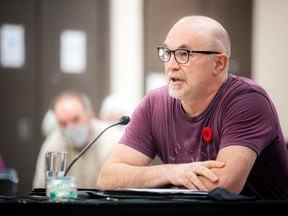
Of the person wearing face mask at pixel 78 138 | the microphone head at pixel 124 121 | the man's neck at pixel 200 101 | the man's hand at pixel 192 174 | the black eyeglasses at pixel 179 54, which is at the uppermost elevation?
the black eyeglasses at pixel 179 54

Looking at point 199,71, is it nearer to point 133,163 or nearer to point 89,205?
point 133,163

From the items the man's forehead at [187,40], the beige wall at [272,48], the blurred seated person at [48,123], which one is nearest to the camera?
the man's forehead at [187,40]

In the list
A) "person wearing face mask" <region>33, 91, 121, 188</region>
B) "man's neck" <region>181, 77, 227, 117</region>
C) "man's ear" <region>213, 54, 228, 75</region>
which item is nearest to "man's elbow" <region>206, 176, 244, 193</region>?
"man's neck" <region>181, 77, 227, 117</region>

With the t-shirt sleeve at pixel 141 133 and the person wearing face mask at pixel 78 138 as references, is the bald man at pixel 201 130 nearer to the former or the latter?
the t-shirt sleeve at pixel 141 133

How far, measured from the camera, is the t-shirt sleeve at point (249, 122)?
8.36 feet

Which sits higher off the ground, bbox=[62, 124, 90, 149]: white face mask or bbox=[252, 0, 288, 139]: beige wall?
bbox=[252, 0, 288, 139]: beige wall

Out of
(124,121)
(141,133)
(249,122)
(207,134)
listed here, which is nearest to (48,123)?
(141,133)

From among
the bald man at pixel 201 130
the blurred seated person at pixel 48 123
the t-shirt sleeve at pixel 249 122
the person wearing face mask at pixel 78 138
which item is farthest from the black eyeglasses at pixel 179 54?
the blurred seated person at pixel 48 123

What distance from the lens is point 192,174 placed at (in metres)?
2.47

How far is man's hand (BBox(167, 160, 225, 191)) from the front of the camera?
2.45 meters

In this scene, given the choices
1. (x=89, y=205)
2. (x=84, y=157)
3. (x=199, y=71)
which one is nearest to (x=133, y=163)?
(x=199, y=71)

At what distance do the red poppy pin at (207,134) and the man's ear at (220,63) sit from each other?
26cm

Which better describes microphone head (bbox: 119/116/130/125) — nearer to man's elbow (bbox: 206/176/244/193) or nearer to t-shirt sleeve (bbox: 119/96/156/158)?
t-shirt sleeve (bbox: 119/96/156/158)

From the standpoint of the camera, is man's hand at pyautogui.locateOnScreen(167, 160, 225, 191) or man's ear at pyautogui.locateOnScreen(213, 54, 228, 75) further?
man's ear at pyautogui.locateOnScreen(213, 54, 228, 75)
